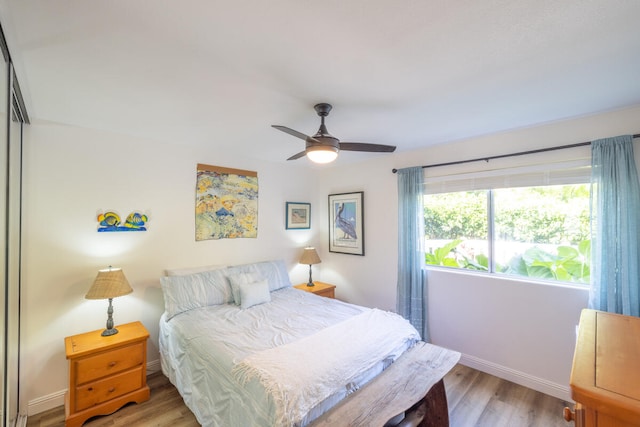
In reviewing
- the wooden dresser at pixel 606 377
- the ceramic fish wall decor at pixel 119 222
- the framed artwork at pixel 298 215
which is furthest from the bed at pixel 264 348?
the framed artwork at pixel 298 215

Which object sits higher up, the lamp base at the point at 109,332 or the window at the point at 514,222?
the window at the point at 514,222

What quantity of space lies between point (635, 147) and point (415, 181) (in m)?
1.71

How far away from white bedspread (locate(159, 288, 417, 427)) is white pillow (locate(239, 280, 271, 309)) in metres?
0.07

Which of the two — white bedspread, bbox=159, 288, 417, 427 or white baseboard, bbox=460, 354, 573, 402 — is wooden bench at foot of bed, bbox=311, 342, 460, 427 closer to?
white bedspread, bbox=159, 288, 417, 427

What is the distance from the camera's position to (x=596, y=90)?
179 centimetres

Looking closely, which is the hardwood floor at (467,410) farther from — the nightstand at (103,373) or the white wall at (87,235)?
the white wall at (87,235)

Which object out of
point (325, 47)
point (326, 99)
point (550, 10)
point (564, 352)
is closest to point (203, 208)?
point (326, 99)

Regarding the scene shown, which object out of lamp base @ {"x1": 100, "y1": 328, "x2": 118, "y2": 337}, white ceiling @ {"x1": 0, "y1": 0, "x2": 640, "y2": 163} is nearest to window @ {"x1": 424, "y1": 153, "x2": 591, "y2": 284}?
white ceiling @ {"x1": 0, "y1": 0, "x2": 640, "y2": 163}

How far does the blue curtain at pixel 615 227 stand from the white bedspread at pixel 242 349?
1.51 meters

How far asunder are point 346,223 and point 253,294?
178 cm

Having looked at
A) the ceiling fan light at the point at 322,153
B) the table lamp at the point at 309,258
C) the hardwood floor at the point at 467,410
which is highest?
the ceiling fan light at the point at 322,153

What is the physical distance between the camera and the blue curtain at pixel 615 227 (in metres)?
1.97

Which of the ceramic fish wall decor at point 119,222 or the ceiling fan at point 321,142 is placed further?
the ceramic fish wall decor at point 119,222

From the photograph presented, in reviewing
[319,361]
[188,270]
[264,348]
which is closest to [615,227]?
[319,361]
